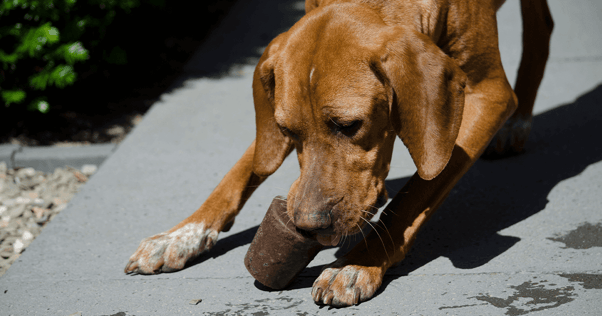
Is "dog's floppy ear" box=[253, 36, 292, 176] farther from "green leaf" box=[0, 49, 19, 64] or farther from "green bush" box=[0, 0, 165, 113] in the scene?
"green leaf" box=[0, 49, 19, 64]

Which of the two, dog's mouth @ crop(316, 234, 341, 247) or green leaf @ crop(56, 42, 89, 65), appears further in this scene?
green leaf @ crop(56, 42, 89, 65)

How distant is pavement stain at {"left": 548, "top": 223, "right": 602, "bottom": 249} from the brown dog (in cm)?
60

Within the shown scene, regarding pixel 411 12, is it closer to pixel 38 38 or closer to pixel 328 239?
pixel 328 239

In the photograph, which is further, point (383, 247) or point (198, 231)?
point (198, 231)

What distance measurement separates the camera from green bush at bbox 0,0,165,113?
4121 millimetres

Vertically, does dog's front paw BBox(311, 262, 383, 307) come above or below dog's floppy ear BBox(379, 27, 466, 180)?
below

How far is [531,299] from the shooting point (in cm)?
220

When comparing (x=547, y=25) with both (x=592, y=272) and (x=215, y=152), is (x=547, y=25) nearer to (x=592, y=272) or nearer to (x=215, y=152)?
(x=592, y=272)

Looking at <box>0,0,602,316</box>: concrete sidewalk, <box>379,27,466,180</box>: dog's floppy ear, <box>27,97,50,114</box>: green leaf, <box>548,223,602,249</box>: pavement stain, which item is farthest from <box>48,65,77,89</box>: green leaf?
<box>548,223,602,249</box>: pavement stain

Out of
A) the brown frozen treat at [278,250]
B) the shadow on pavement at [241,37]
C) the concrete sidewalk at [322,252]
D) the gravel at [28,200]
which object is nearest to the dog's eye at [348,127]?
the brown frozen treat at [278,250]

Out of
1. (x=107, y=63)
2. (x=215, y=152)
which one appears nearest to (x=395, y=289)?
(x=215, y=152)

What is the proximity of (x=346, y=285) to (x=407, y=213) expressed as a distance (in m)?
0.46

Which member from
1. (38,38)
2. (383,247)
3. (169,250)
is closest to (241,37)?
(38,38)

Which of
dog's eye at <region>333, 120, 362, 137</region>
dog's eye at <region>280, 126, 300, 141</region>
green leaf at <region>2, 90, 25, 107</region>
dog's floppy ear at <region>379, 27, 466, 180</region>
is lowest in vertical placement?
green leaf at <region>2, 90, 25, 107</region>
